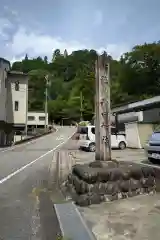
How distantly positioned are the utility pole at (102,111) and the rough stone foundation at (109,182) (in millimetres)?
366

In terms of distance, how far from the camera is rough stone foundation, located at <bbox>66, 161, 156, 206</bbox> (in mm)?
Answer: 7133

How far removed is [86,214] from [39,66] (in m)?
113

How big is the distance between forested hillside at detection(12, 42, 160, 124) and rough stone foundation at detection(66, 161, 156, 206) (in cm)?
356

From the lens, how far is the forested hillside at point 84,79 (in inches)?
2286

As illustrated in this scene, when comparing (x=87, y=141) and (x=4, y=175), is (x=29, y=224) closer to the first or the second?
(x=4, y=175)

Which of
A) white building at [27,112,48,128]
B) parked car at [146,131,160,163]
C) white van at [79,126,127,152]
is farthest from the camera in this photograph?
white building at [27,112,48,128]

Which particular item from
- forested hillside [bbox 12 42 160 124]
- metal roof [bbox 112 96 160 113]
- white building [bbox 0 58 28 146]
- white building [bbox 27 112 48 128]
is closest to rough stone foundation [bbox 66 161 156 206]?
forested hillside [bbox 12 42 160 124]

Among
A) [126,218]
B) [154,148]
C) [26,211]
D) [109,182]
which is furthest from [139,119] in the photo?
[126,218]

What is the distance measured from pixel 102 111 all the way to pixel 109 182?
1.89 meters

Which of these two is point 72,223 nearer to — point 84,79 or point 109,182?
point 109,182

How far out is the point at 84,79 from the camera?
270 ft

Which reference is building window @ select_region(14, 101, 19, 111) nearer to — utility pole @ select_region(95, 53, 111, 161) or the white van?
the white van

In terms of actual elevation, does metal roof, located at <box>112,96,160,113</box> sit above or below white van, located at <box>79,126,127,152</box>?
above

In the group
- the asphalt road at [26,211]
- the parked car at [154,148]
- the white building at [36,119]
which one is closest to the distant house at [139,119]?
the parked car at [154,148]
